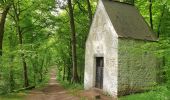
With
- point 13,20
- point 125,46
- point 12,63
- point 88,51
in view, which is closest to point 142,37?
point 125,46

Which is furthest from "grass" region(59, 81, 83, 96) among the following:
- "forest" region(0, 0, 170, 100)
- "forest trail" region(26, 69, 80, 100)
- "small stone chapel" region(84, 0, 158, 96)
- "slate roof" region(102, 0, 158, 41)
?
"slate roof" region(102, 0, 158, 41)

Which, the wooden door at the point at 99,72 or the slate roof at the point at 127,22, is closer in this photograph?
the slate roof at the point at 127,22

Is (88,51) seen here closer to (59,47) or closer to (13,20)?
(13,20)

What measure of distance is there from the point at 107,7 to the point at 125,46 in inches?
124

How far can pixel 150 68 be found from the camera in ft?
61.1

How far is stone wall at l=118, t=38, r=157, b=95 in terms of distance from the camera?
17172 mm

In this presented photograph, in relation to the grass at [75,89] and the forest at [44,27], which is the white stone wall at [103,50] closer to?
the grass at [75,89]

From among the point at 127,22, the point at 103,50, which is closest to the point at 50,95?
the point at 103,50

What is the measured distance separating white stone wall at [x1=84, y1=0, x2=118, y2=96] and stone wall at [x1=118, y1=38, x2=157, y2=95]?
1.25 feet

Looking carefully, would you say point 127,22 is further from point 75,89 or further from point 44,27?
point 44,27

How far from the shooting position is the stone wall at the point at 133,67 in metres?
17.2

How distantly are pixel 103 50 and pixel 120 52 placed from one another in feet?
5.94

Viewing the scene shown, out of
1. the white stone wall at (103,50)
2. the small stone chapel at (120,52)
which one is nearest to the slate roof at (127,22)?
the small stone chapel at (120,52)

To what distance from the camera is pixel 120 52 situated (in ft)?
56.5
